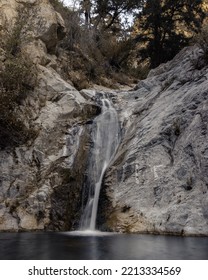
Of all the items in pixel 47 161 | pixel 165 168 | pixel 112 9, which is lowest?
pixel 47 161

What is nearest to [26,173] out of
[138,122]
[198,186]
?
[138,122]

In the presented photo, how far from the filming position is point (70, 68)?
942 inches

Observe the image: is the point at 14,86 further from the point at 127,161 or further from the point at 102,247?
the point at 102,247

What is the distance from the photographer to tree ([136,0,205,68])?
77.1 feet

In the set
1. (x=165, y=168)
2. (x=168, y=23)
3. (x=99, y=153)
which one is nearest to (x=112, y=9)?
(x=168, y=23)

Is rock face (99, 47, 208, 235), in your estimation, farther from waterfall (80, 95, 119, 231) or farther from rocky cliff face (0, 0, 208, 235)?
waterfall (80, 95, 119, 231)

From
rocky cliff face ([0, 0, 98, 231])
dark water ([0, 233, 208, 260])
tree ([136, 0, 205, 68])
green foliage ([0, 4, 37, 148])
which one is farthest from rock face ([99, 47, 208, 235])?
tree ([136, 0, 205, 68])

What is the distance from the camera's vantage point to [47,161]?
50.2 feet

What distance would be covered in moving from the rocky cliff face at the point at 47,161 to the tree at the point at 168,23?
746cm

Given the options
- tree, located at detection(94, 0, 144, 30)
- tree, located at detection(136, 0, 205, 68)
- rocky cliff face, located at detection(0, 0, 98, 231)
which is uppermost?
tree, located at detection(94, 0, 144, 30)

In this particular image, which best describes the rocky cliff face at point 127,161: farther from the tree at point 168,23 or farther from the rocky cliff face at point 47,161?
the tree at point 168,23

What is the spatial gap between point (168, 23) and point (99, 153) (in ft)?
39.0

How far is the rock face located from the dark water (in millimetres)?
844
